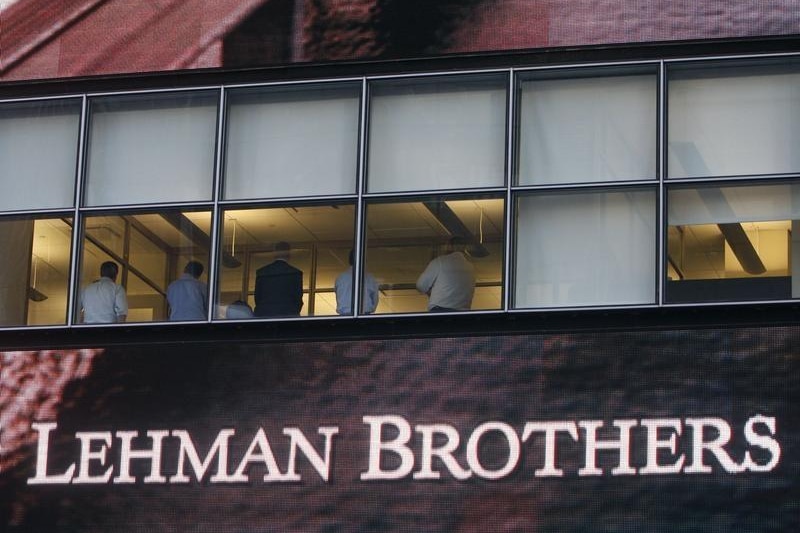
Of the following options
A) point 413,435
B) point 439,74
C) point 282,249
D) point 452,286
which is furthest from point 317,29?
point 413,435

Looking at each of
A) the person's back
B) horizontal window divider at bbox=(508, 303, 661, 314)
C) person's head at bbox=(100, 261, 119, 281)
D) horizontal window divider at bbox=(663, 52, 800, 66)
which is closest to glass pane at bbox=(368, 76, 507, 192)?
the person's back

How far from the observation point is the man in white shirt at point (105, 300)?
1750 centimetres

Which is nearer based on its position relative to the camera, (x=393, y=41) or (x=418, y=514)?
(x=418, y=514)

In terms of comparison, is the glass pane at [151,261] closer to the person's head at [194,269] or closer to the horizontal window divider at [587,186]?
the person's head at [194,269]

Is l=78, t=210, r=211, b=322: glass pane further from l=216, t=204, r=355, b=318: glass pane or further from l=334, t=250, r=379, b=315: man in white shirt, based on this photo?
l=334, t=250, r=379, b=315: man in white shirt

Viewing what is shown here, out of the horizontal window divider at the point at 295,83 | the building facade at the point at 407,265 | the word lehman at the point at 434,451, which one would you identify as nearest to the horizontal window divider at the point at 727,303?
the building facade at the point at 407,265

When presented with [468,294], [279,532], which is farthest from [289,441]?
[468,294]

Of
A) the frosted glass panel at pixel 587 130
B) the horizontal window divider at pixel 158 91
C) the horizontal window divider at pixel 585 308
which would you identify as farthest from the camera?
the horizontal window divider at pixel 158 91

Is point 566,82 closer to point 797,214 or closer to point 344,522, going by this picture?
point 797,214

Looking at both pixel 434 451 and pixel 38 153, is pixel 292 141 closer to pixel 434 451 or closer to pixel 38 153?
pixel 38 153

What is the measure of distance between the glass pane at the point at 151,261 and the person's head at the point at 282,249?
2.44ft

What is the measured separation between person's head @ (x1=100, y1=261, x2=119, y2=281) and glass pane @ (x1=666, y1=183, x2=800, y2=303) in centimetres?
541

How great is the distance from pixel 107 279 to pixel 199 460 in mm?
2232

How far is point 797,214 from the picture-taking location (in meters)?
16.4
